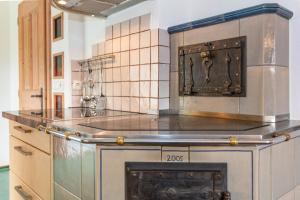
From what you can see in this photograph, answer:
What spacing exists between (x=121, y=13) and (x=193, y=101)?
0.75m

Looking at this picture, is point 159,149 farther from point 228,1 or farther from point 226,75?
point 228,1

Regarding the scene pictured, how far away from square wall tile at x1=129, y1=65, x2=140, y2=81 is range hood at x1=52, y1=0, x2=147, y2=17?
1.24ft

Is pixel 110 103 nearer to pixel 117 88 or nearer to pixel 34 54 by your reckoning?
pixel 117 88

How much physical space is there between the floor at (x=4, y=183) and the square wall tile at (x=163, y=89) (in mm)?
1782

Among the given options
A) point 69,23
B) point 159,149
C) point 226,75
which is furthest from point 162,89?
point 69,23

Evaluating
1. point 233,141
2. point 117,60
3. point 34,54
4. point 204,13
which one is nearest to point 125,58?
point 117,60

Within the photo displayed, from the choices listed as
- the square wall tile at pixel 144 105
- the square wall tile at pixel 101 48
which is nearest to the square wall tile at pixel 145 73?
the square wall tile at pixel 144 105

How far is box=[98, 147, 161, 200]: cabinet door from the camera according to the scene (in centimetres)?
92

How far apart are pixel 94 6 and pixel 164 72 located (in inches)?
24.4

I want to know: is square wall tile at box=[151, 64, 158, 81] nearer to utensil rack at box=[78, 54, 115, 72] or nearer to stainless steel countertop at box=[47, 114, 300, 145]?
utensil rack at box=[78, 54, 115, 72]

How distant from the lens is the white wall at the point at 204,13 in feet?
4.02

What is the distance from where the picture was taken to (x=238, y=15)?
1.28 m

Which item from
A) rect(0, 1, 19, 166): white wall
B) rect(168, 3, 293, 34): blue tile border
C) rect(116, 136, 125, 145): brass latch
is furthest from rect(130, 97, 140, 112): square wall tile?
rect(0, 1, 19, 166): white wall

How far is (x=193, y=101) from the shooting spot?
4.88 ft
